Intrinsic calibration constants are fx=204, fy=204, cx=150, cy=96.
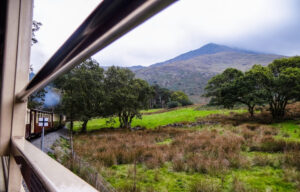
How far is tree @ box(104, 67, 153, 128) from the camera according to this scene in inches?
670

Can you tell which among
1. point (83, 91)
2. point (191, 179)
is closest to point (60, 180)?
point (191, 179)

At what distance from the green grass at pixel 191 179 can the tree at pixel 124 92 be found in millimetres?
12296

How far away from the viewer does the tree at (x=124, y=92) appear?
55.8ft

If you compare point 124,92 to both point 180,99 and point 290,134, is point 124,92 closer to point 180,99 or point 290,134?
point 290,134

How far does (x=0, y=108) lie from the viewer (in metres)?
1.12

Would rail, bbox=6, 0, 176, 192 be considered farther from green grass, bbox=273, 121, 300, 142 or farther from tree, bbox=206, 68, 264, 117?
tree, bbox=206, 68, 264, 117

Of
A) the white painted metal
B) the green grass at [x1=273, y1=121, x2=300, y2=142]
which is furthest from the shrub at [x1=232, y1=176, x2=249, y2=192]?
the green grass at [x1=273, y1=121, x2=300, y2=142]

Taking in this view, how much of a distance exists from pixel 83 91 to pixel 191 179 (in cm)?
1190

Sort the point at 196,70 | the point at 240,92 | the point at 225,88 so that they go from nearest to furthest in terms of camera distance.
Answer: the point at 240,92 → the point at 225,88 → the point at 196,70

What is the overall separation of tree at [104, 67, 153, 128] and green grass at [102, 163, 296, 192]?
40.3 ft

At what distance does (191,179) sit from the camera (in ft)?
13.2

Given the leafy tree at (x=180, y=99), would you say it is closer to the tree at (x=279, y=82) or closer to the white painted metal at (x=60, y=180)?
the tree at (x=279, y=82)

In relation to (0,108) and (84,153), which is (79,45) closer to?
(0,108)

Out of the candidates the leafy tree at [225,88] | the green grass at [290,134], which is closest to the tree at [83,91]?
the leafy tree at [225,88]
